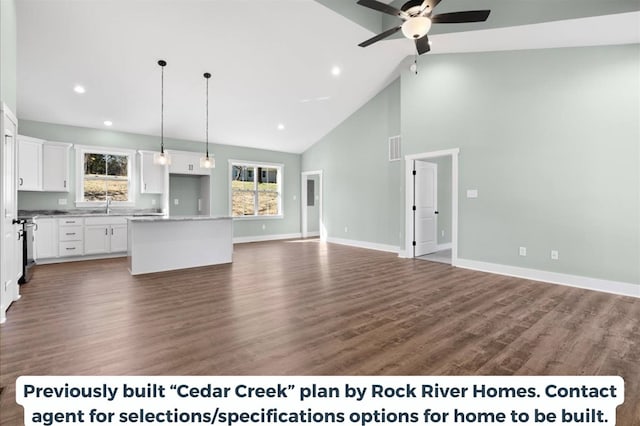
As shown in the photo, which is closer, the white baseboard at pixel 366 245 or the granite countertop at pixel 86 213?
the granite countertop at pixel 86 213

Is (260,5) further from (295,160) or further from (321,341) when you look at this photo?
(295,160)

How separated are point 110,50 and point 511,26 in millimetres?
5921

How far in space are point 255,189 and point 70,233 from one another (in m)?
4.51

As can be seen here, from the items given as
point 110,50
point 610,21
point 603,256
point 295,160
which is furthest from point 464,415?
point 295,160

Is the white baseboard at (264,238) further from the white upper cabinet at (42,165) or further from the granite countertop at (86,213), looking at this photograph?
the white upper cabinet at (42,165)

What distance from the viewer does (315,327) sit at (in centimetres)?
280

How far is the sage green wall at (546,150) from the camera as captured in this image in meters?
4.00

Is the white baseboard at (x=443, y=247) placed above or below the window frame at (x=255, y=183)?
below

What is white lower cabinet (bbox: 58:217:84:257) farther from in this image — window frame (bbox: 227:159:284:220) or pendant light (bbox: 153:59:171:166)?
window frame (bbox: 227:159:284:220)

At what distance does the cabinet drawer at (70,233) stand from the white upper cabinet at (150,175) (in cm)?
147

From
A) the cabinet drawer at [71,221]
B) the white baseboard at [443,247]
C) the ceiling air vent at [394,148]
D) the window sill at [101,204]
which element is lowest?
the white baseboard at [443,247]

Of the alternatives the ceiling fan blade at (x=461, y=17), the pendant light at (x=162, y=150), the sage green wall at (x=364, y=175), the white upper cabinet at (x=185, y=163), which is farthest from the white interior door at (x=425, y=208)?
the white upper cabinet at (x=185, y=163)

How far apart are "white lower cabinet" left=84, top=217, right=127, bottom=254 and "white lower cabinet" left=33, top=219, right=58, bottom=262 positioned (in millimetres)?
473

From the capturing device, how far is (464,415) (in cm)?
151
